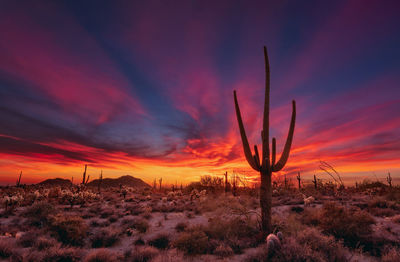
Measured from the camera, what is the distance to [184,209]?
685 inches

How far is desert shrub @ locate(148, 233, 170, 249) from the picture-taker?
350 inches

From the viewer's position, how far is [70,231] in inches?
361

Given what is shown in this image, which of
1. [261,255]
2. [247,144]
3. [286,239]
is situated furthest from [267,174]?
[261,255]

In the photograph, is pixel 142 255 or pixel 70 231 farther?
pixel 70 231

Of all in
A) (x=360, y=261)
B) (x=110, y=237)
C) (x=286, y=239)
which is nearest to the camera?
(x=360, y=261)

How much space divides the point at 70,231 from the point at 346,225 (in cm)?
1168

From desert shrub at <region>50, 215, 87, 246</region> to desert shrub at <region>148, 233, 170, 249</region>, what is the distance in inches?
114

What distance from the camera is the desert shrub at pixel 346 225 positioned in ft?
27.9

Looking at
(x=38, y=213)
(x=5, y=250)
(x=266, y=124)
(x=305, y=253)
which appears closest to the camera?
(x=305, y=253)

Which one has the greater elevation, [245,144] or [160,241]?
[245,144]

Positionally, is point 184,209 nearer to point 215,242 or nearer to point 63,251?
point 215,242

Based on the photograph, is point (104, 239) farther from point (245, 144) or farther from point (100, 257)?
point (245, 144)

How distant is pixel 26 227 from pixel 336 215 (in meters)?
15.0

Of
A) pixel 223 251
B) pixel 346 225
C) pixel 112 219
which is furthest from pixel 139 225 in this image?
pixel 346 225
